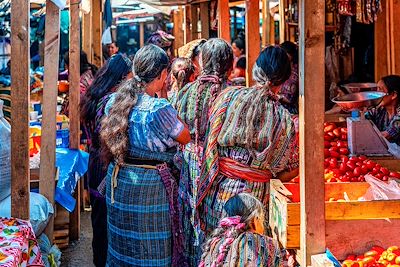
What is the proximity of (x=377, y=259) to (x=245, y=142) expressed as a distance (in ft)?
3.55

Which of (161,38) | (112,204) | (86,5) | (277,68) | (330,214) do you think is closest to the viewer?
(330,214)

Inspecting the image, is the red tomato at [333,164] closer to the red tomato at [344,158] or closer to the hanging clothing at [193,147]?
the red tomato at [344,158]

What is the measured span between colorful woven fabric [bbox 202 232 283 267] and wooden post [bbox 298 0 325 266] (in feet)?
0.89

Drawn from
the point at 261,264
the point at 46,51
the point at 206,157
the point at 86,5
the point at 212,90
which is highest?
the point at 86,5

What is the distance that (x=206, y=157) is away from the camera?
4.76 metres

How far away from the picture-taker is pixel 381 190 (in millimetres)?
4297

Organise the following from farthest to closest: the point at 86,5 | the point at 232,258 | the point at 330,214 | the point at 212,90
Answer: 1. the point at 86,5
2. the point at 212,90
3. the point at 330,214
4. the point at 232,258

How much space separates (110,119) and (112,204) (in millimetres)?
628

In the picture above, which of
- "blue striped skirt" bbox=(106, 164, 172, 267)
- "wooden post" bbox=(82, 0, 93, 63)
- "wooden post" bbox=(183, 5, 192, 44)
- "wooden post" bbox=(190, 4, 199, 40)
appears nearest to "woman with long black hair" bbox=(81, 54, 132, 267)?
"blue striped skirt" bbox=(106, 164, 172, 267)

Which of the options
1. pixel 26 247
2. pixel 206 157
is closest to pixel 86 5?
pixel 206 157

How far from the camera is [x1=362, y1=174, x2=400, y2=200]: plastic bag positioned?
4.21m

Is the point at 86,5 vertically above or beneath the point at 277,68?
above

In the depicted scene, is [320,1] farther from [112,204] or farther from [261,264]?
[112,204]

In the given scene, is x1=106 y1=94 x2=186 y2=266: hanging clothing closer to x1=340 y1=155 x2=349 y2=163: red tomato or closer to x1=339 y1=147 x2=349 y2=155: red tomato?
x1=340 y1=155 x2=349 y2=163: red tomato
